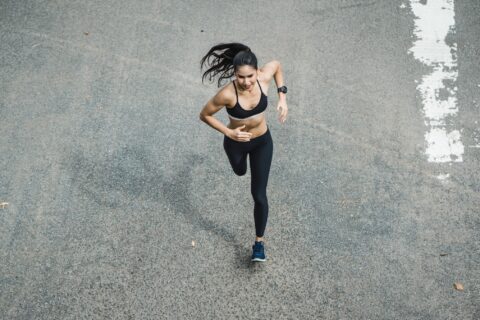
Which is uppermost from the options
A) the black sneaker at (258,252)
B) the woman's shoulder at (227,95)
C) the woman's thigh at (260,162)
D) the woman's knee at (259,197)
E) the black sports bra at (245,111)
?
the woman's shoulder at (227,95)

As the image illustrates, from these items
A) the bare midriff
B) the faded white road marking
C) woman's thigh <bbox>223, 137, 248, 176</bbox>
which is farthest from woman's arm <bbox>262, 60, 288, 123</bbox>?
the faded white road marking

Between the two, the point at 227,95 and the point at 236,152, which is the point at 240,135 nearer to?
the point at 227,95

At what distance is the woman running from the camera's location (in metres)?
3.67

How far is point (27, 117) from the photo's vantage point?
581 centimetres

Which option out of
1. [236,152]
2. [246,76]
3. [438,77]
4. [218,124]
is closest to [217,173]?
[236,152]

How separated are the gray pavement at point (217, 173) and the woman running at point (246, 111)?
0.76 metres

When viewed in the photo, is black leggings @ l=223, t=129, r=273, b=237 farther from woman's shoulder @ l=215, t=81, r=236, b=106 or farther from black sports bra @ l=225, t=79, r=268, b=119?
woman's shoulder @ l=215, t=81, r=236, b=106

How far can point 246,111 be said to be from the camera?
389 cm

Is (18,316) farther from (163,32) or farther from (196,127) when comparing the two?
(163,32)

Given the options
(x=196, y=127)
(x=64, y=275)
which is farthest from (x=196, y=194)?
(x=64, y=275)

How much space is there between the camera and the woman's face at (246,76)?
3572 mm

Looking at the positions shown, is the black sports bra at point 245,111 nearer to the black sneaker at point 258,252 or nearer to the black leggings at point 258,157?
the black leggings at point 258,157

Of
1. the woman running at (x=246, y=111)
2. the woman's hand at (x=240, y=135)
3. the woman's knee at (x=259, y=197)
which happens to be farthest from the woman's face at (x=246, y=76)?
the woman's knee at (x=259, y=197)

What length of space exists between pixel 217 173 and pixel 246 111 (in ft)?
5.21
